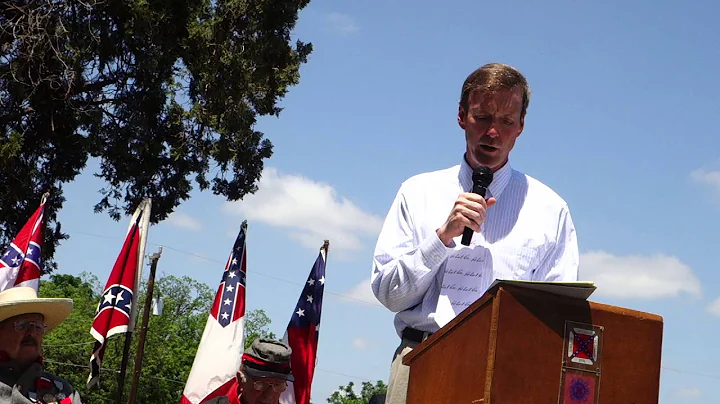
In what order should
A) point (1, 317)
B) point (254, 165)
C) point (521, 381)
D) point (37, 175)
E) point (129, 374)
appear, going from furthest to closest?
point (129, 374)
point (254, 165)
point (37, 175)
point (1, 317)
point (521, 381)

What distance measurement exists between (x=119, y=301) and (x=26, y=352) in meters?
7.22

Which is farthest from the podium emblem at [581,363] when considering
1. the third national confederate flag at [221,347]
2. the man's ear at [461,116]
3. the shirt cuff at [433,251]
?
the third national confederate flag at [221,347]

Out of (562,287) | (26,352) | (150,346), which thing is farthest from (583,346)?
(150,346)

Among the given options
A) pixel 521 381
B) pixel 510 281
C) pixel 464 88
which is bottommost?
pixel 521 381

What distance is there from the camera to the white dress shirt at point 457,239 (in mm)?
3266

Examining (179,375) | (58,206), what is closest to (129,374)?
(179,375)

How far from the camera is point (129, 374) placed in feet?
184

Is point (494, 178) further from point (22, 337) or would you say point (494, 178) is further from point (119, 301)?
point (119, 301)

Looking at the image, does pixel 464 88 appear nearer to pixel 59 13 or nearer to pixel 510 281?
pixel 510 281

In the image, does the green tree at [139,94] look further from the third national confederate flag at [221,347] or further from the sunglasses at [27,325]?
the sunglasses at [27,325]

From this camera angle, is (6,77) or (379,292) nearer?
(379,292)

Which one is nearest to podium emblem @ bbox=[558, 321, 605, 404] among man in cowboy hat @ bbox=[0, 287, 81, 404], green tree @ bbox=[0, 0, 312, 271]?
man in cowboy hat @ bbox=[0, 287, 81, 404]

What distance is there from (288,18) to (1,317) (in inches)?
561

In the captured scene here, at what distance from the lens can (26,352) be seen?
525cm
